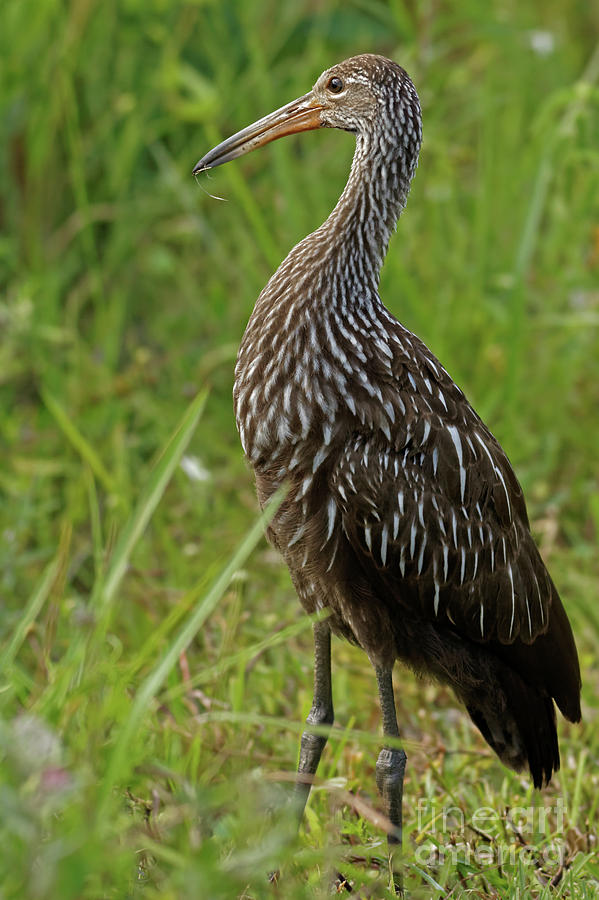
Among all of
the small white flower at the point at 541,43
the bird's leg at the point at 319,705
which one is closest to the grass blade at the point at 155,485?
the bird's leg at the point at 319,705

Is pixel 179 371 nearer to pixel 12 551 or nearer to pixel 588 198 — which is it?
pixel 12 551

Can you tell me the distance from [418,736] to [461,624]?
32.1 inches

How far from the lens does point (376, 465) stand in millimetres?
2512

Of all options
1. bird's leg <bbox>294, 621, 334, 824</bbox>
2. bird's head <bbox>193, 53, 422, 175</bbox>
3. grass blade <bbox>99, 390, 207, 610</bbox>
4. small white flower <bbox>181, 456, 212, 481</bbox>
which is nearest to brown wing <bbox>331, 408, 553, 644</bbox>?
bird's leg <bbox>294, 621, 334, 824</bbox>

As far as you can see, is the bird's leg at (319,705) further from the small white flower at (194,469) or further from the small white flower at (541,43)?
the small white flower at (541,43)

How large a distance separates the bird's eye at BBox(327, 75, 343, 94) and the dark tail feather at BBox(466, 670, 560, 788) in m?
1.44

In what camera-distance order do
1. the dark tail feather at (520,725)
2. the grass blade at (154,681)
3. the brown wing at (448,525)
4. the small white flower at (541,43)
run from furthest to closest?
the small white flower at (541,43) < the dark tail feather at (520,725) < the brown wing at (448,525) < the grass blade at (154,681)

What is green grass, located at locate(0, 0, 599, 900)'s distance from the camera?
2.93 m

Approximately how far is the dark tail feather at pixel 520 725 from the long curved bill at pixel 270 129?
4.58 ft

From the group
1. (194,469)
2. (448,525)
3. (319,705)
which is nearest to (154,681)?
(448,525)

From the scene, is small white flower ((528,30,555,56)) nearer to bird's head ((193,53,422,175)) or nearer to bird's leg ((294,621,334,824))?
bird's head ((193,53,422,175))

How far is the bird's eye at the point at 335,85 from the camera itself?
2.75 metres

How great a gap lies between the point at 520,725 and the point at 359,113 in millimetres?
1520

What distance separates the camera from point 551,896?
2.55 m
